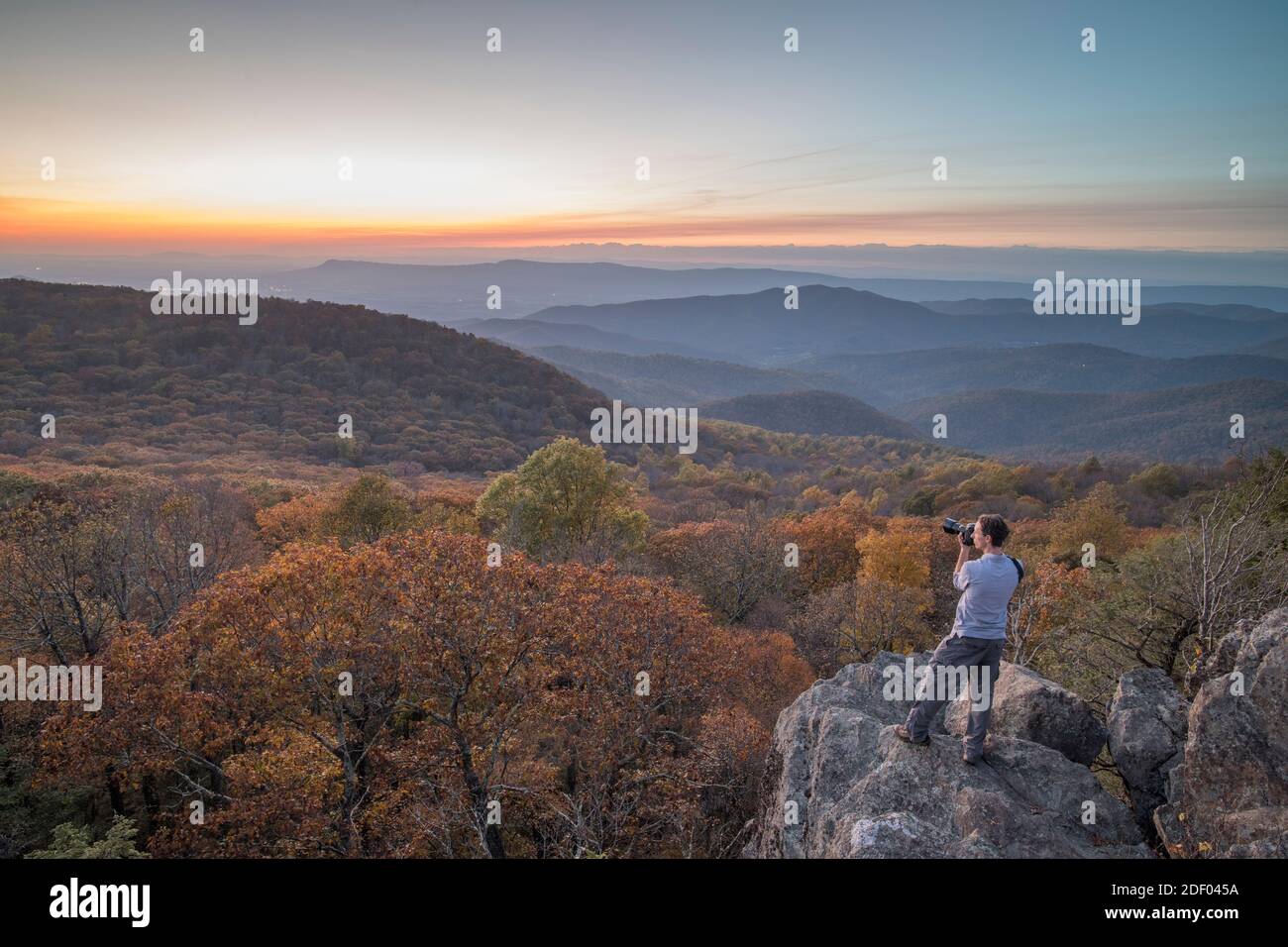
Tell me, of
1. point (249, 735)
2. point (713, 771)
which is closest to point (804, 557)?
point (713, 771)

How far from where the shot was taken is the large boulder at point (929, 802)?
8.20m

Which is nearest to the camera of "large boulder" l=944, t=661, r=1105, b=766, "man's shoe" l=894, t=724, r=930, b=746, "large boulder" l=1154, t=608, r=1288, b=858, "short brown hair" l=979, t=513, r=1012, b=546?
"large boulder" l=1154, t=608, r=1288, b=858

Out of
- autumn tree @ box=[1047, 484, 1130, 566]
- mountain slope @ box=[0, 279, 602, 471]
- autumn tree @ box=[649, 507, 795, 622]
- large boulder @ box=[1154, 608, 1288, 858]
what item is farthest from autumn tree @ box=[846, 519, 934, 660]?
mountain slope @ box=[0, 279, 602, 471]

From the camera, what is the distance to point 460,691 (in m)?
15.4

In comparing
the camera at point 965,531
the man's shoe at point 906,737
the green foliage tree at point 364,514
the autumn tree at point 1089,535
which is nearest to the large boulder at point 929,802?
the man's shoe at point 906,737

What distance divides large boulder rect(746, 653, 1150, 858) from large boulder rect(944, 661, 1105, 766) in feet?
2.02

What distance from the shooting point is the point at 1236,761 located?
27.1 feet

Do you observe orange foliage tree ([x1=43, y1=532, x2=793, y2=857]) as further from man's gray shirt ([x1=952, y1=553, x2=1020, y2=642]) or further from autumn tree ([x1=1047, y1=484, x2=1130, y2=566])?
autumn tree ([x1=1047, y1=484, x2=1130, y2=566])

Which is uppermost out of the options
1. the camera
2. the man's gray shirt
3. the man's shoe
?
the camera

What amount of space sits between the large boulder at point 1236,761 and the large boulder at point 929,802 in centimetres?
78

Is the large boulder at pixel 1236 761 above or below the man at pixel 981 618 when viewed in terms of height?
below

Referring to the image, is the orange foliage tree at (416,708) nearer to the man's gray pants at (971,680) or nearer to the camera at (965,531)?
the man's gray pants at (971,680)

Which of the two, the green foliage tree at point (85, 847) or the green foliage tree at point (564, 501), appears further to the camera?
the green foliage tree at point (564, 501)

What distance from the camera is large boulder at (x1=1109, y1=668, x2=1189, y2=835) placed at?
32.4 ft
